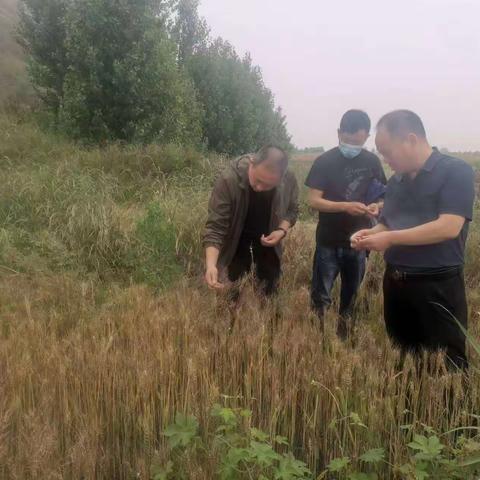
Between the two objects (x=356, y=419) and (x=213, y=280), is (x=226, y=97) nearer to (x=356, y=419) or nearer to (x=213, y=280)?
(x=213, y=280)

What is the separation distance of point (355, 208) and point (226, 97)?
15.9m

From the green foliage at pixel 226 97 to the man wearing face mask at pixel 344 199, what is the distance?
564 inches

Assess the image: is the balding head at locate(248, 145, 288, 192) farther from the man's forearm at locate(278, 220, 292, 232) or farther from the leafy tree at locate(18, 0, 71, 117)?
the leafy tree at locate(18, 0, 71, 117)

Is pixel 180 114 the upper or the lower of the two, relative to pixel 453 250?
upper

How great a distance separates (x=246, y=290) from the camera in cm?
309

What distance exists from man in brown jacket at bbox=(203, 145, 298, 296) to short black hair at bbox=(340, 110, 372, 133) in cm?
53

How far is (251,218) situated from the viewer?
3.51 meters

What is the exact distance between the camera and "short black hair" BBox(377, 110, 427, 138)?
255cm

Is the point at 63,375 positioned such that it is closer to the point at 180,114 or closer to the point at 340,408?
the point at 340,408

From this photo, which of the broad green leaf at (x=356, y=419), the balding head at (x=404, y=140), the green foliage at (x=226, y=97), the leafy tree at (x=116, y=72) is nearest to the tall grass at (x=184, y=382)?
the broad green leaf at (x=356, y=419)

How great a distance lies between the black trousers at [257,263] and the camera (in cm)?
361

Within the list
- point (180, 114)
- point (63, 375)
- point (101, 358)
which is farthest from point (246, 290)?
point (180, 114)

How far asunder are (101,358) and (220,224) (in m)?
1.13

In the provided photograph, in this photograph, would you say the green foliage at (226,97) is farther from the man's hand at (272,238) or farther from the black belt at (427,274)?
the black belt at (427,274)
